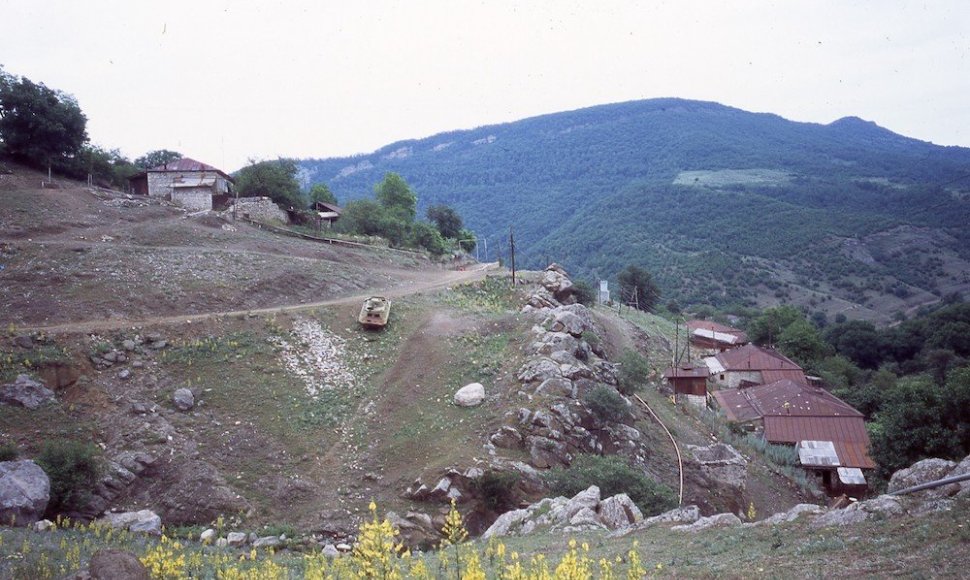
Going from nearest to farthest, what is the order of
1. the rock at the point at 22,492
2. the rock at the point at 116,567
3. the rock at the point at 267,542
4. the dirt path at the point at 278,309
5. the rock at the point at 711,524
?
the rock at the point at 116,567 → the rock at the point at 711,524 → the rock at the point at 22,492 → the rock at the point at 267,542 → the dirt path at the point at 278,309

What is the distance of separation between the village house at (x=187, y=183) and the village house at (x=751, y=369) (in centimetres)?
3392

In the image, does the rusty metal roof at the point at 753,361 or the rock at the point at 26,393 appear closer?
the rock at the point at 26,393

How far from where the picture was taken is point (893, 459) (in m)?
22.1

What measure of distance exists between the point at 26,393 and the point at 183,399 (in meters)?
3.78

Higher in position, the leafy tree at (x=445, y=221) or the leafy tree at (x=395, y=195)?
the leafy tree at (x=395, y=195)

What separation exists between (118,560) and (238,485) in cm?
972

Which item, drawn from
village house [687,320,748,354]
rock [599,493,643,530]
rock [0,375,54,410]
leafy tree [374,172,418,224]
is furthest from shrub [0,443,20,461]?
village house [687,320,748,354]

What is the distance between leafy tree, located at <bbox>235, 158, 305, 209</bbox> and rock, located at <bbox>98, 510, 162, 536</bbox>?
98.5ft

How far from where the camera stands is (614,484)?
16.4m

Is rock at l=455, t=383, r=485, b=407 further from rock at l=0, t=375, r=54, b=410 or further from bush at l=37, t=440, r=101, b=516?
rock at l=0, t=375, r=54, b=410

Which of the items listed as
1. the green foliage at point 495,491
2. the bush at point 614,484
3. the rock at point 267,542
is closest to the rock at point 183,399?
the rock at point 267,542

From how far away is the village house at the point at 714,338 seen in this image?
2002 inches

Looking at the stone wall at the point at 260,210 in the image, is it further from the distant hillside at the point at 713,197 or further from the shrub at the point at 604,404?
the distant hillside at the point at 713,197

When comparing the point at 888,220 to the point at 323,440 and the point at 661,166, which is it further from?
the point at 323,440
